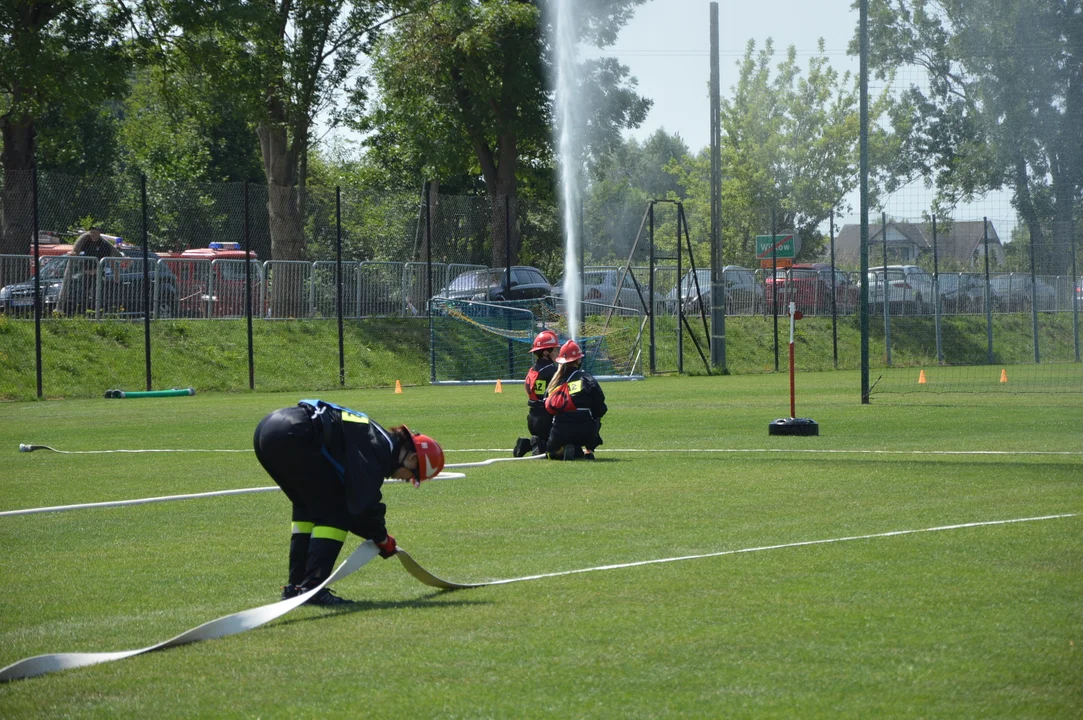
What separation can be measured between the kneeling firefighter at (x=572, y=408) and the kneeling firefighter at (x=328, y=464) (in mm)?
7195

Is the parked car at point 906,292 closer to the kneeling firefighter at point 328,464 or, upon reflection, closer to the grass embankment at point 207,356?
the grass embankment at point 207,356

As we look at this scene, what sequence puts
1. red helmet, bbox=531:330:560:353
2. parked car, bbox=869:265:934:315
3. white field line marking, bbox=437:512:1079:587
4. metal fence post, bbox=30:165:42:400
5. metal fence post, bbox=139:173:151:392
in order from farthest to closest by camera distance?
parked car, bbox=869:265:934:315 → metal fence post, bbox=139:173:151:392 → metal fence post, bbox=30:165:42:400 → red helmet, bbox=531:330:560:353 → white field line marking, bbox=437:512:1079:587

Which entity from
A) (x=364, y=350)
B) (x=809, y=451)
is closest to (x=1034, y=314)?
(x=364, y=350)

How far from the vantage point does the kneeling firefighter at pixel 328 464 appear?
718 cm

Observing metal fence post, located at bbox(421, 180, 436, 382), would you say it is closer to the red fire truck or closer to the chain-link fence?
the chain-link fence

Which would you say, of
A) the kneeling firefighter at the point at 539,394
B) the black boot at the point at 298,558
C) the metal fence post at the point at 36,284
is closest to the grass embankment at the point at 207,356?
the metal fence post at the point at 36,284

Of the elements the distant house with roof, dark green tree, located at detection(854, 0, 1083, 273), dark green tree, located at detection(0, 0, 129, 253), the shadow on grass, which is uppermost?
dark green tree, located at detection(0, 0, 129, 253)

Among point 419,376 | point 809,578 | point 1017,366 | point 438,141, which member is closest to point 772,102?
point 438,141

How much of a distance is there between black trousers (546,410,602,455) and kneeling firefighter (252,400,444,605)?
24.0ft

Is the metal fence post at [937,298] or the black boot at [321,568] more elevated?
the metal fence post at [937,298]

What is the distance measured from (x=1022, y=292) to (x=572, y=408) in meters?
26.7

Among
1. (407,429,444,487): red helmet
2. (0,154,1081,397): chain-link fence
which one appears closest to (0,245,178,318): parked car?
(0,154,1081,397): chain-link fence

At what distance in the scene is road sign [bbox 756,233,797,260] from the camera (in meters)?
37.2

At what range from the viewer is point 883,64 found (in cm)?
2580
